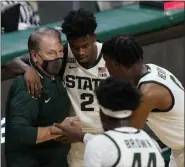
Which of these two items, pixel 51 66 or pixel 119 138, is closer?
pixel 119 138

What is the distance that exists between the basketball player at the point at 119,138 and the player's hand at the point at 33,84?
696mm

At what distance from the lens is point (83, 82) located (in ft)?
11.2

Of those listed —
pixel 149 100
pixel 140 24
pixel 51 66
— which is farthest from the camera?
pixel 140 24

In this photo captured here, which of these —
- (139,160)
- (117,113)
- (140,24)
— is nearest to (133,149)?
(139,160)

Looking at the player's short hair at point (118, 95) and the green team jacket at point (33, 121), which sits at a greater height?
the player's short hair at point (118, 95)

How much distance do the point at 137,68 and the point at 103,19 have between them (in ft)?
7.45

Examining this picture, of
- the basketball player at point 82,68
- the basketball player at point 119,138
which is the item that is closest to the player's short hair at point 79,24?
the basketball player at point 82,68

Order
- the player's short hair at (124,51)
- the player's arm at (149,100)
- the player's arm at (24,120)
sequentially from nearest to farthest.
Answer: the player's arm at (149,100)
the player's short hair at (124,51)
the player's arm at (24,120)

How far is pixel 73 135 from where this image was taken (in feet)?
10.3

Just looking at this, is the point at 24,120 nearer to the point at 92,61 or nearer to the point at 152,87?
the point at 92,61

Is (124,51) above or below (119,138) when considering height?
above

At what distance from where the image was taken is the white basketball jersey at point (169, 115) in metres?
3.04

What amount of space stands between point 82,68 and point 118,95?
0.92 m

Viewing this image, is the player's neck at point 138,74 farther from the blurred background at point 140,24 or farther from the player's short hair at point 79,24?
the blurred background at point 140,24
